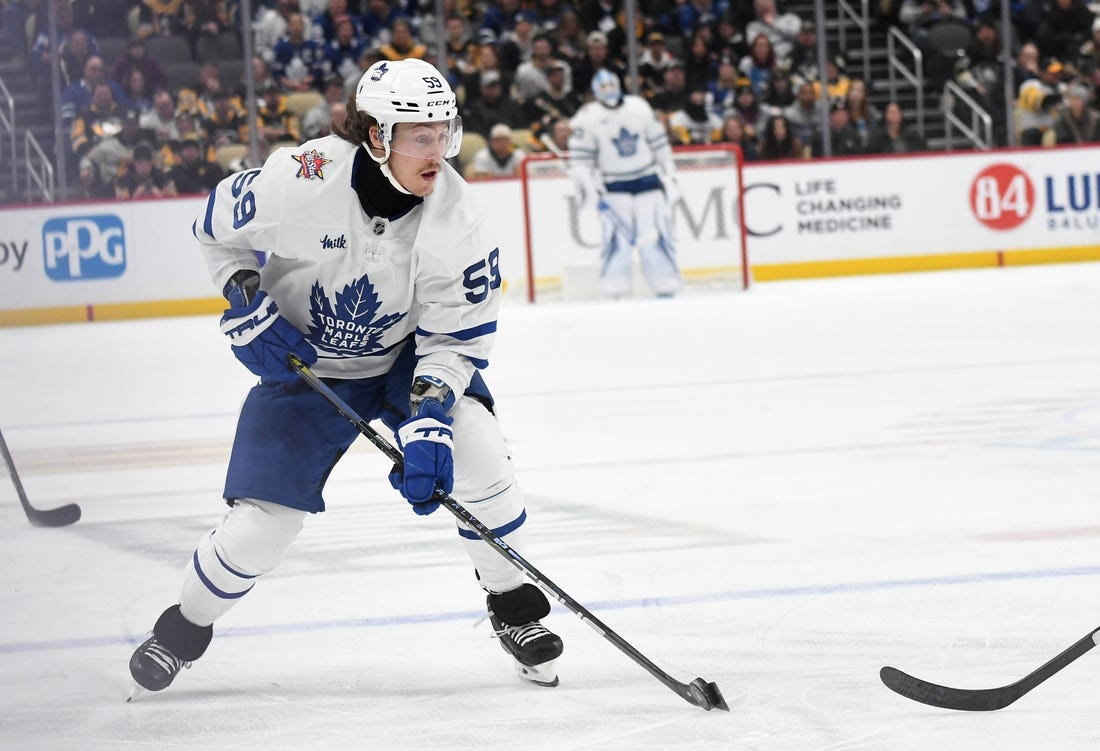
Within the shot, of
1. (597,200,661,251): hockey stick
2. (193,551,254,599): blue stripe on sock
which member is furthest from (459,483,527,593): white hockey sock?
(597,200,661,251): hockey stick

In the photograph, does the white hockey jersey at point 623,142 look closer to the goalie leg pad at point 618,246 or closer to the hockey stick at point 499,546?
the goalie leg pad at point 618,246

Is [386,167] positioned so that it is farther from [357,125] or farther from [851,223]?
[851,223]

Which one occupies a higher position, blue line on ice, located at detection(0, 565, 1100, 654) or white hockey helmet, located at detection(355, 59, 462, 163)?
white hockey helmet, located at detection(355, 59, 462, 163)

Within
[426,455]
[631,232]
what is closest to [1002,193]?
[631,232]

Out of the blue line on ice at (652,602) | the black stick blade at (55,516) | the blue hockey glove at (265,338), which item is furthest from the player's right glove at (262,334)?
the black stick blade at (55,516)

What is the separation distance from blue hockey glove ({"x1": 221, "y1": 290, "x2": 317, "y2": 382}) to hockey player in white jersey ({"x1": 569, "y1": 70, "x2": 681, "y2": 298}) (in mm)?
7804

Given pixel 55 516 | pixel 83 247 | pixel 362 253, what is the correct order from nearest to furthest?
1. pixel 362 253
2. pixel 55 516
3. pixel 83 247

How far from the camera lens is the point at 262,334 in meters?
2.56

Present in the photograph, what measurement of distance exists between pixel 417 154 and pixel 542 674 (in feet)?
2.83

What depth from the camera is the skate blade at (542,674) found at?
2553 millimetres

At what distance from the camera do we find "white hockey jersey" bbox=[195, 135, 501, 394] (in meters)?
2.51

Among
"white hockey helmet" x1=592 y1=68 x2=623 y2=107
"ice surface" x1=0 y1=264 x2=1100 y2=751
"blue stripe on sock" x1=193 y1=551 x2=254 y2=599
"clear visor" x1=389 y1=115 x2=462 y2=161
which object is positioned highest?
"white hockey helmet" x1=592 y1=68 x2=623 y2=107

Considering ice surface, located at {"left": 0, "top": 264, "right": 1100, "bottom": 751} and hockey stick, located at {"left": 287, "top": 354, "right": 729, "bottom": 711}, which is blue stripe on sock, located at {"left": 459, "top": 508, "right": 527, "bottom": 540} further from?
ice surface, located at {"left": 0, "top": 264, "right": 1100, "bottom": 751}

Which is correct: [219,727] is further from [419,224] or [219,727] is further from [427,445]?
[419,224]
